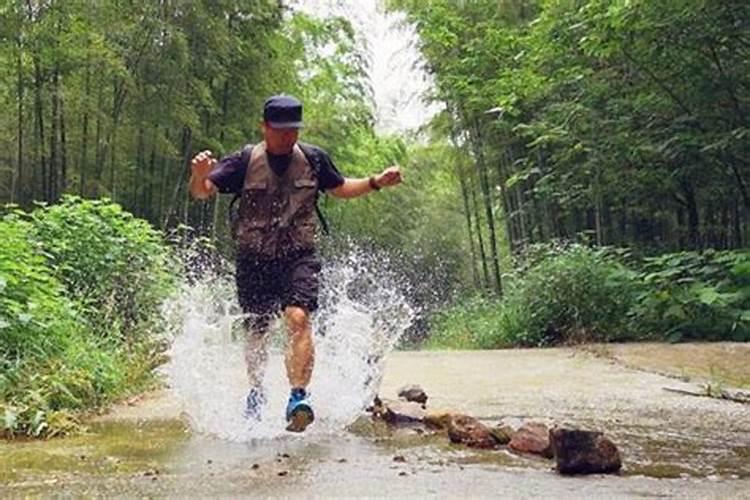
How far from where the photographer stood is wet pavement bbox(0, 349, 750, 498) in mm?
2182

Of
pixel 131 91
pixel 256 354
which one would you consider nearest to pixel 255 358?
pixel 256 354

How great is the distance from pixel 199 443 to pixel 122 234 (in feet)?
10.6

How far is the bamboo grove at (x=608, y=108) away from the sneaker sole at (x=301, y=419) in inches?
207

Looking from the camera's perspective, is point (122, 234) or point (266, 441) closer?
point (266, 441)

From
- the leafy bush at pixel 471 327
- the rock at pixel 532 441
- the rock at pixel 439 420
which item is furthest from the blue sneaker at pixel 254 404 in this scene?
the leafy bush at pixel 471 327

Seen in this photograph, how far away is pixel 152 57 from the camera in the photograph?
31.4ft

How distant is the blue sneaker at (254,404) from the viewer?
318 cm

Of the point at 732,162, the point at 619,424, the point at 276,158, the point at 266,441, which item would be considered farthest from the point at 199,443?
the point at 732,162

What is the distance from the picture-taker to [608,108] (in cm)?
908

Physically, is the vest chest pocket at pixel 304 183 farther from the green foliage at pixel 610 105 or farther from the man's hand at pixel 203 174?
the green foliage at pixel 610 105

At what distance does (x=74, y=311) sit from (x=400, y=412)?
2105 mm

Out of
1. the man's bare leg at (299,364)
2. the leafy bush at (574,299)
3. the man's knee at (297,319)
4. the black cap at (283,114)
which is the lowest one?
the leafy bush at (574,299)

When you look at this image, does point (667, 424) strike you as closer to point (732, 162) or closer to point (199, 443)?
point (199, 443)

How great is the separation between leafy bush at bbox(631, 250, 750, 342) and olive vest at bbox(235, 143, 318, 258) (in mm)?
4493
